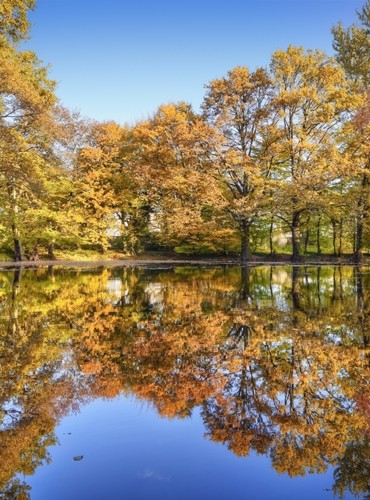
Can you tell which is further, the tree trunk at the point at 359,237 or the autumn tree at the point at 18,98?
the tree trunk at the point at 359,237

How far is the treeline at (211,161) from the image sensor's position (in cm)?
Answer: 3000

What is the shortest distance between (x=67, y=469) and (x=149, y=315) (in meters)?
6.53

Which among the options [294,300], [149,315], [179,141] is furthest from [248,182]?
[149,315]

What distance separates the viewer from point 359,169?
29.4 meters

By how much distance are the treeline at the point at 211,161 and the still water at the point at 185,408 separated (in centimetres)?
1795

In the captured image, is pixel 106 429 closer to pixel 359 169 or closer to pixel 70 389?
pixel 70 389

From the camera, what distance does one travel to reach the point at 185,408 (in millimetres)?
4570

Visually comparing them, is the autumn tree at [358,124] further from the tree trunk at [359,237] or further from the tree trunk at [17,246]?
the tree trunk at [17,246]

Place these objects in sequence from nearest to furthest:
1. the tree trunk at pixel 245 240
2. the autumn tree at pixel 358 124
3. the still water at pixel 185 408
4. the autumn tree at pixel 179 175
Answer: the still water at pixel 185 408 < the autumn tree at pixel 358 124 < the autumn tree at pixel 179 175 < the tree trunk at pixel 245 240

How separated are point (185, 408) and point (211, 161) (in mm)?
30031

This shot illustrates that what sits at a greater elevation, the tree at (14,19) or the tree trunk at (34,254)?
the tree at (14,19)

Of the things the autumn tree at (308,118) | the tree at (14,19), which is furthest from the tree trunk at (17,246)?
the autumn tree at (308,118)

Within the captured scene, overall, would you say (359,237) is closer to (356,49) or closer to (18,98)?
(356,49)

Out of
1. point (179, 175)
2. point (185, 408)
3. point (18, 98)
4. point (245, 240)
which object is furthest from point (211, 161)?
point (185, 408)
